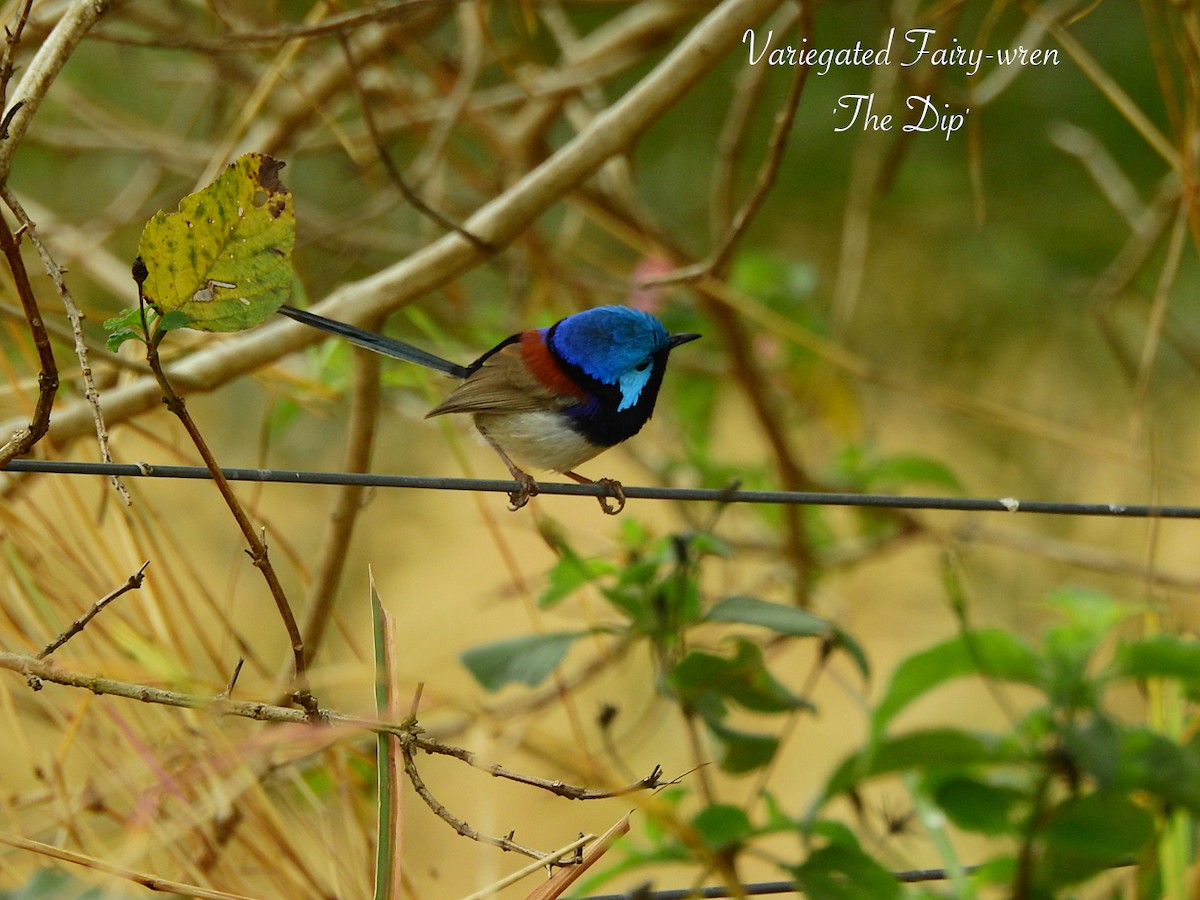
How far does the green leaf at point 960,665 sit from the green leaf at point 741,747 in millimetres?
247

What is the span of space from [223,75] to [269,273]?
231 cm

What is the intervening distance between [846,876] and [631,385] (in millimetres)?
1210

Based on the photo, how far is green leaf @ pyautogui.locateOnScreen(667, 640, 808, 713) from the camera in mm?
1787

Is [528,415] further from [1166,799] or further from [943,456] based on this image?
[943,456]

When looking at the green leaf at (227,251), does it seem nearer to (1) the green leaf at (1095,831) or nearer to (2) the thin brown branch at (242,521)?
(2) the thin brown branch at (242,521)

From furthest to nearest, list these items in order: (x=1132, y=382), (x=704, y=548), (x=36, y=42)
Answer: (x=1132, y=382) → (x=36, y=42) → (x=704, y=548)

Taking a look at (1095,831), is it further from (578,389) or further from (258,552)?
(578,389)

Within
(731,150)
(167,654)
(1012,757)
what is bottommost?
(1012,757)

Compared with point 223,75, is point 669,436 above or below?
below

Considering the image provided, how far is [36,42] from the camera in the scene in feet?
7.59

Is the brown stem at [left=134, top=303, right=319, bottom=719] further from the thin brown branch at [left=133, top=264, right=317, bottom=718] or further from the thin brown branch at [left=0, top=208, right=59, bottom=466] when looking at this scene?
the thin brown branch at [left=0, top=208, right=59, bottom=466]

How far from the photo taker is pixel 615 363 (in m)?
2.55

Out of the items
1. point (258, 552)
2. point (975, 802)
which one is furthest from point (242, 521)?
point (975, 802)

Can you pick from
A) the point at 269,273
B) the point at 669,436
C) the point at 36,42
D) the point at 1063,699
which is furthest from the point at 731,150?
the point at 269,273
